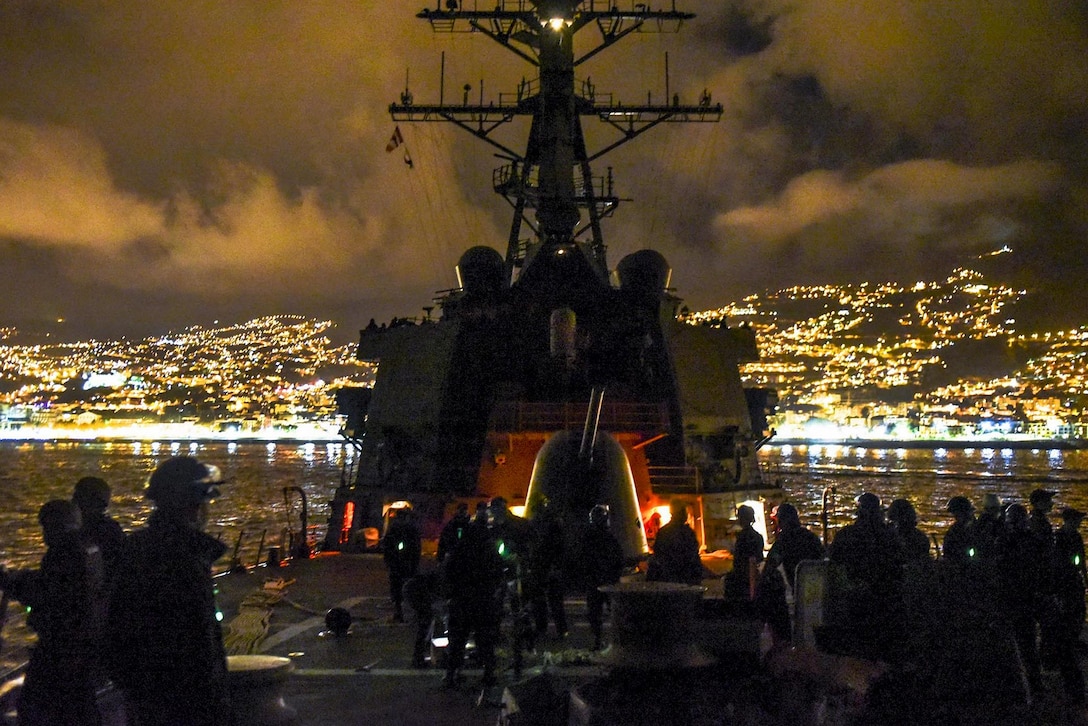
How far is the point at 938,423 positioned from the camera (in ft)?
579

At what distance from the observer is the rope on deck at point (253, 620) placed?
29.9 feet

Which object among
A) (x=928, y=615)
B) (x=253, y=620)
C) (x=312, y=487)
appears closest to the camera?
(x=928, y=615)

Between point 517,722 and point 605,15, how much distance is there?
2095cm

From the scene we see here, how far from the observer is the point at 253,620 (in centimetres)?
1025

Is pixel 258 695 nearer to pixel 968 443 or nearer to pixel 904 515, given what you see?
pixel 904 515

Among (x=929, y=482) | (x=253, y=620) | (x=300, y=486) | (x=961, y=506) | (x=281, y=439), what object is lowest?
(x=253, y=620)

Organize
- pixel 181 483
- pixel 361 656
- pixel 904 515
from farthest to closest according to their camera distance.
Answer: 1. pixel 361 656
2. pixel 904 515
3. pixel 181 483

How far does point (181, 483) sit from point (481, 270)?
16947 millimetres

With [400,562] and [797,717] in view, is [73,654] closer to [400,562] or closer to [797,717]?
[797,717]

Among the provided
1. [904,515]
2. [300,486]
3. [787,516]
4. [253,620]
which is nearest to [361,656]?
[253,620]

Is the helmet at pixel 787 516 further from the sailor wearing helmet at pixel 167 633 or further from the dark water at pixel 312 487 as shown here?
the dark water at pixel 312 487

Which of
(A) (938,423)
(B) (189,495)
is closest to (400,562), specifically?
(B) (189,495)

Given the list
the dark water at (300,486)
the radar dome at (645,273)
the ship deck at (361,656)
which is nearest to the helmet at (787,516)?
the ship deck at (361,656)

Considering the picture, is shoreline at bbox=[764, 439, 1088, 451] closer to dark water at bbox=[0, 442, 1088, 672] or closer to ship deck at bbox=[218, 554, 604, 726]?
dark water at bbox=[0, 442, 1088, 672]
